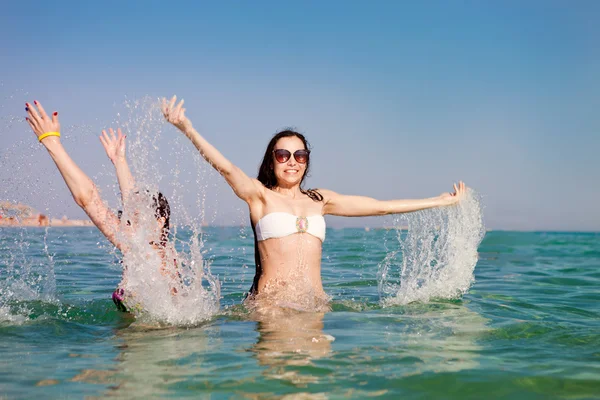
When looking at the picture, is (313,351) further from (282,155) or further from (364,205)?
(364,205)

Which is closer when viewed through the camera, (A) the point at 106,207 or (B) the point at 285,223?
(A) the point at 106,207

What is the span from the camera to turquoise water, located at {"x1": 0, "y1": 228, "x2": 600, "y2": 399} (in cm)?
359

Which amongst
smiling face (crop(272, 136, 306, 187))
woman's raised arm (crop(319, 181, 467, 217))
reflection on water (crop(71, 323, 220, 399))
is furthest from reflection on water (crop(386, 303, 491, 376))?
smiling face (crop(272, 136, 306, 187))

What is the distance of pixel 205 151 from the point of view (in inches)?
211

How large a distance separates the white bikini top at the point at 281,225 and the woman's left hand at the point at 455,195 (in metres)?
1.97

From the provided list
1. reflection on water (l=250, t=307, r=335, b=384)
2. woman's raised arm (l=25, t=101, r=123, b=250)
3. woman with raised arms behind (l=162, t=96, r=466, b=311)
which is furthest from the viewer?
woman with raised arms behind (l=162, t=96, r=466, b=311)

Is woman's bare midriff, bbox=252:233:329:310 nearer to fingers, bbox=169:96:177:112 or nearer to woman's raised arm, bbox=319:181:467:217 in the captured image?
woman's raised arm, bbox=319:181:467:217

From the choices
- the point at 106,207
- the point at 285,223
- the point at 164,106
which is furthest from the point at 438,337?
the point at 106,207

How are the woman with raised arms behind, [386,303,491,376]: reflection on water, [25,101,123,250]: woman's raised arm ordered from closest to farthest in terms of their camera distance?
1. [386,303,491,376]: reflection on water
2. [25,101,123,250]: woman's raised arm
3. the woman with raised arms behind

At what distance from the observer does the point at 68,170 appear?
5.48 m

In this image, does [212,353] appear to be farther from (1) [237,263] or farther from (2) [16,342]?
(1) [237,263]

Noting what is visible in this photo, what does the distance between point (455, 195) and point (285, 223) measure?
2.48m

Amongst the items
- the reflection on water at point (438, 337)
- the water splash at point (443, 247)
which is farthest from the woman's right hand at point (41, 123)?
the water splash at point (443, 247)

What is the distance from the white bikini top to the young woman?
932 mm
